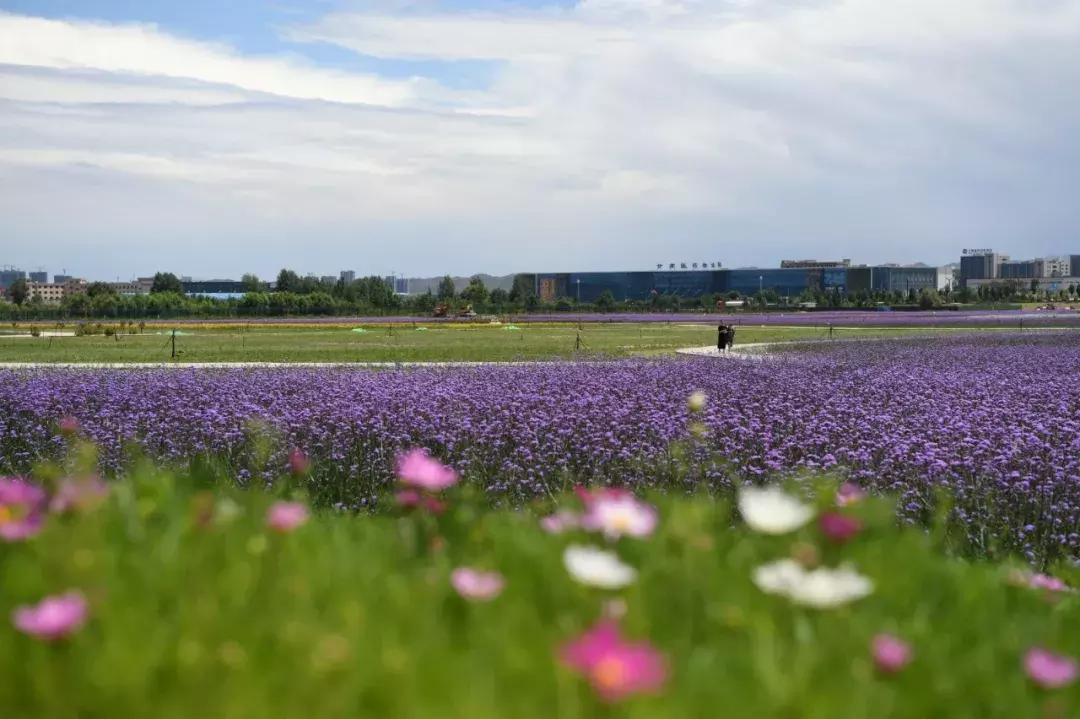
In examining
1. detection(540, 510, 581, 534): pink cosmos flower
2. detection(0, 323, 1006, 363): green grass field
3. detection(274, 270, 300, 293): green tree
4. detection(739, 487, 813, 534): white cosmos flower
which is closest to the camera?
detection(739, 487, 813, 534): white cosmos flower

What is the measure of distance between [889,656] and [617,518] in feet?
2.39

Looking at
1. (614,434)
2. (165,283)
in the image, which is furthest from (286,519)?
(165,283)

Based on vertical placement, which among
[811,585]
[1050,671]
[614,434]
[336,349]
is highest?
[811,585]

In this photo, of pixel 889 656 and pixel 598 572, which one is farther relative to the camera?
pixel 598 572

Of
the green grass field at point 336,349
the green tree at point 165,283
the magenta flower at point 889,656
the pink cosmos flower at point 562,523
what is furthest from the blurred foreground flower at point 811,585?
the green tree at point 165,283

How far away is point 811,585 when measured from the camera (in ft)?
7.36

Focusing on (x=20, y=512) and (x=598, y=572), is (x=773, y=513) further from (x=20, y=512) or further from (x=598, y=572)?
(x=20, y=512)

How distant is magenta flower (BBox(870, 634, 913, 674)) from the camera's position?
2029mm

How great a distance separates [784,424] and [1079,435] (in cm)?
256

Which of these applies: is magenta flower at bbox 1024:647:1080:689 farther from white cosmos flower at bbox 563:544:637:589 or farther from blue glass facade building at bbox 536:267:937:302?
blue glass facade building at bbox 536:267:937:302

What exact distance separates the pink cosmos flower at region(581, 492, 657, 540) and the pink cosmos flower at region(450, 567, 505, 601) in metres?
0.29

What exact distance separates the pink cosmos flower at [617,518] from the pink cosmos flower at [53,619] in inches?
43.0

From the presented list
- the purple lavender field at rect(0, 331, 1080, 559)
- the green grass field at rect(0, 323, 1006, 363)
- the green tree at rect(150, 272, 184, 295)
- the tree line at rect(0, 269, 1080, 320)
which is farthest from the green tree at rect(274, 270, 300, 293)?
the purple lavender field at rect(0, 331, 1080, 559)

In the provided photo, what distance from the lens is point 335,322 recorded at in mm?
69188
